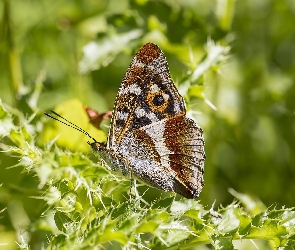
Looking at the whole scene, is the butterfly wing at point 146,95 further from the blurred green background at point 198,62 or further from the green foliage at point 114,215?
the blurred green background at point 198,62

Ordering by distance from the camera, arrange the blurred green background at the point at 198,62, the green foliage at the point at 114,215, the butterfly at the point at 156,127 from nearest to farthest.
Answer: the green foliage at the point at 114,215 < the butterfly at the point at 156,127 < the blurred green background at the point at 198,62

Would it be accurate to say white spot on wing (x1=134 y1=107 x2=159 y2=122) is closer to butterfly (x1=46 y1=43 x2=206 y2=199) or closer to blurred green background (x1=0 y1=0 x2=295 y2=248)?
butterfly (x1=46 y1=43 x2=206 y2=199)

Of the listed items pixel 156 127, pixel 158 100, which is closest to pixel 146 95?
pixel 158 100

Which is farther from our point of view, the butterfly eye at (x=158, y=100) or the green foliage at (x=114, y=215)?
the butterfly eye at (x=158, y=100)

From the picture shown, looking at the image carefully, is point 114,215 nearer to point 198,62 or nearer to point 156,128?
point 156,128

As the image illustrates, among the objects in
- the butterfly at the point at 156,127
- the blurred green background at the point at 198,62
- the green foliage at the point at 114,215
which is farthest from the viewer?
the blurred green background at the point at 198,62

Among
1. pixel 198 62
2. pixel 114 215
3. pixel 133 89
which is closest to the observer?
pixel 114 215

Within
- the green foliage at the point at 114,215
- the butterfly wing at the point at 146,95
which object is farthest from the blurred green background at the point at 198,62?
the green foliage at the point at 114,215

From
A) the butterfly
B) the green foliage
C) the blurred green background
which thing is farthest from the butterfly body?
the blurred green background
